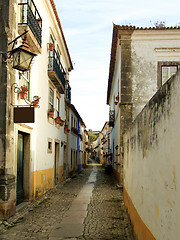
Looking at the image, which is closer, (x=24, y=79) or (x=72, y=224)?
(x=72, y=224)

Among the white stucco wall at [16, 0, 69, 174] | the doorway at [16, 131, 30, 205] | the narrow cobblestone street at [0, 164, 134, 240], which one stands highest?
the white stucco wall at [16, 0, 69, 174]

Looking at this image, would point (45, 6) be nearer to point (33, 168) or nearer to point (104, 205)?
point (33, 168)

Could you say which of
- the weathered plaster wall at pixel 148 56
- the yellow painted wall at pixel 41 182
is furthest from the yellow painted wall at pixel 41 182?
the weathered plaster wall at pixel 148 56

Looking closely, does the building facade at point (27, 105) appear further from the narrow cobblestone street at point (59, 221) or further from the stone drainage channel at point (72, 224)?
the stone drainage channel at point (72, 224)

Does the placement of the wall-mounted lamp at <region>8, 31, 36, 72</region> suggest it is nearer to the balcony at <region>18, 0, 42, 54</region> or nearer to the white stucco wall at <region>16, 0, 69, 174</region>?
the balcony at <region>18, 0, 42, 54</region>

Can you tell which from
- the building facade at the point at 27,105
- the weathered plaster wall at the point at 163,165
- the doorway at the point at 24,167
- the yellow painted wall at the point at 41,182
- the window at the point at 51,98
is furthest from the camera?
the window at the point at 51,98

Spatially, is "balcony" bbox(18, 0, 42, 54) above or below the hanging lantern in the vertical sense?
above

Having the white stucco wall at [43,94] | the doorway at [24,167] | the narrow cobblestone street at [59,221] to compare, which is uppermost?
the white stucco wall at [43,94]

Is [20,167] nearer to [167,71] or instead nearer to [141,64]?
[141,64]

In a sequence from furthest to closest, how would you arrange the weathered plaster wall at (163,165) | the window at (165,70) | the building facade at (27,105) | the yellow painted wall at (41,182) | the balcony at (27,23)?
the window at (165,70), the yellow painted wall at (41,182), the balcony at (27,23), the building facade at (27,105), the weathered plaster wall at (163,165)

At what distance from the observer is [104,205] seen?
8836 millimetres

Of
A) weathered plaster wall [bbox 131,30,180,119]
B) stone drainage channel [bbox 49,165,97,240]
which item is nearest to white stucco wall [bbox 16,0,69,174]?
stone drainage channel [bbox 49,165,97,240]

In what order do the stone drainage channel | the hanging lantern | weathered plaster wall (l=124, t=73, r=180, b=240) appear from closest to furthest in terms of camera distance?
weathered plaster wall (l=124, t=73, r=180, b=240) < the stone drainage channel < the hanging lantern

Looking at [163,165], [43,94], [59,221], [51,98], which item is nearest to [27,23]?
[43,94]
